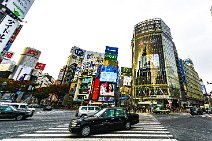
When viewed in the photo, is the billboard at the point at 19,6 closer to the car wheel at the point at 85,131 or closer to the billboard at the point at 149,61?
the car wheel at the point at 85,131

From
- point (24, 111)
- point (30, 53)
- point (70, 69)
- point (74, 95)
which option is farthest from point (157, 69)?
point (30, 53)

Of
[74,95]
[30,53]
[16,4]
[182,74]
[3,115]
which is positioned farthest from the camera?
[30,53]

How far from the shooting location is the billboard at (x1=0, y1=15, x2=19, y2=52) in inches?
1526

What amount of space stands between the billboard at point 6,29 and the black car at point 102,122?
39561mm

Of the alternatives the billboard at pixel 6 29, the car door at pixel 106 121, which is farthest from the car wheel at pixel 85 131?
the billboard at pixel 6 29

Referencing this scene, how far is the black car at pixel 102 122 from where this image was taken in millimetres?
8445

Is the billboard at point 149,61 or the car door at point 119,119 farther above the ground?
the billboard at point 149,61

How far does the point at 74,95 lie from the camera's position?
70.6 metres

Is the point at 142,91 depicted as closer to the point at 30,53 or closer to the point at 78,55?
the point at 78,55

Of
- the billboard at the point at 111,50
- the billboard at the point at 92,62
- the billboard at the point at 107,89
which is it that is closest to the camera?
the billboard at the point at 107,89

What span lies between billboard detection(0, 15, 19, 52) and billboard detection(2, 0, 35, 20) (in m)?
2.37

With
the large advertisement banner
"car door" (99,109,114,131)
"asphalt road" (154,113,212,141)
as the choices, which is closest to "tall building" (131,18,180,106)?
"asphalt road" (154,113,212,141)

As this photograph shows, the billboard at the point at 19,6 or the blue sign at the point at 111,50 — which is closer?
the billboard at the point at 19,6

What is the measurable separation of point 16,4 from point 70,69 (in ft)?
198
